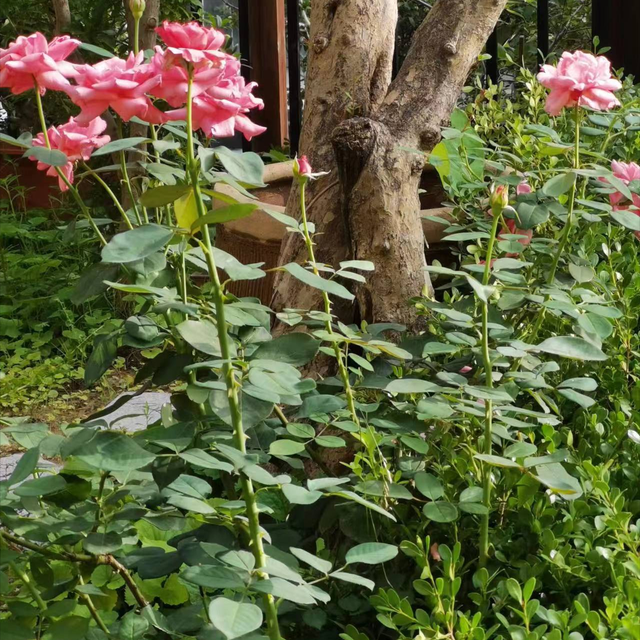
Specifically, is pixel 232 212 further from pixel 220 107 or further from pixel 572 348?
pixel 572 348

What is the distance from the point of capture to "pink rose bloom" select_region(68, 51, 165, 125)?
36.3 inches

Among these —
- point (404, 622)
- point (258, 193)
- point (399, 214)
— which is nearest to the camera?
point (404, 622)

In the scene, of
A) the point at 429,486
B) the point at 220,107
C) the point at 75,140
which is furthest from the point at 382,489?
the point at 75,140

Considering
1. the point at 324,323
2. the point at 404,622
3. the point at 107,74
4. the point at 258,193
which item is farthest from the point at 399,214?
the point at 258,193

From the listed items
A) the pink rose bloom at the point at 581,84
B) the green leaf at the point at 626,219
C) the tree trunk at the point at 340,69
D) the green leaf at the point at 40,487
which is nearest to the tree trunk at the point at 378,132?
the tree trunk at the point at 340,69

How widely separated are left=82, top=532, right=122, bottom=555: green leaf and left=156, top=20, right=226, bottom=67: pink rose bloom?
0.52 m

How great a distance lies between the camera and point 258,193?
345cm

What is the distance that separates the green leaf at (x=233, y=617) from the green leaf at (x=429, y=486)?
1.04 feet

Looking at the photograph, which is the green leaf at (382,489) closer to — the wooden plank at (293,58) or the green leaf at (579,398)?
the green leaf at (579,398)

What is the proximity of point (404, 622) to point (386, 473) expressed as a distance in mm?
230

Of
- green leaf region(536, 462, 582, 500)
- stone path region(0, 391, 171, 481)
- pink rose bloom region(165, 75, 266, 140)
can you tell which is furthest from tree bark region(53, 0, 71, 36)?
green leaf region(536, 462, 582, 500)

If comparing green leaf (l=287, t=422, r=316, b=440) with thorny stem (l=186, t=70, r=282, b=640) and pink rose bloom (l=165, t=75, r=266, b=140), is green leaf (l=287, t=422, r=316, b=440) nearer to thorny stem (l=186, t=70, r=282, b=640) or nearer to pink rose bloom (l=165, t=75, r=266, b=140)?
thorny stem (l=186, t=70, r=282, b=640)

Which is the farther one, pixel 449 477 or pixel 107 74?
pixel 449 477

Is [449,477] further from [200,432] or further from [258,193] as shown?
[258,193]
